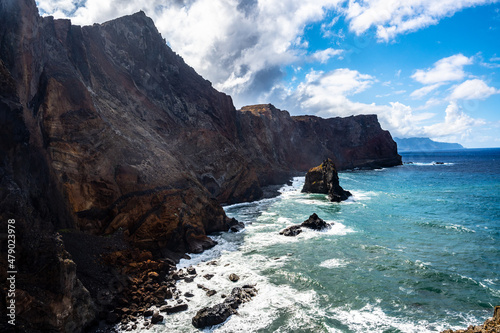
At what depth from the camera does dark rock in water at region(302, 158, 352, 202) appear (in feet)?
145

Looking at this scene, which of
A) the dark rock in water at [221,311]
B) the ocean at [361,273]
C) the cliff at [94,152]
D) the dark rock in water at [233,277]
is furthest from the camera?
the dark rock in water at [233,277]

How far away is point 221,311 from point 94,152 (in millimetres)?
14923

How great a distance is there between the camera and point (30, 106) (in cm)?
1680

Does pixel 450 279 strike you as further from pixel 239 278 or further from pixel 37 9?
pixel 37 9

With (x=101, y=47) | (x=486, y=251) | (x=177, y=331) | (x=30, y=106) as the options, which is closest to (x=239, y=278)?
(x=177, y=331)

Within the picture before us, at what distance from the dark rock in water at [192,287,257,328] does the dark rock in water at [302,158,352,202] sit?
103 feet

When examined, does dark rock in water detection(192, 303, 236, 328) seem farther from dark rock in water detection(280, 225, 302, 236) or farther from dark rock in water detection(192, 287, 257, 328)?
dark rock in water detection(280, 225, 302, 236)

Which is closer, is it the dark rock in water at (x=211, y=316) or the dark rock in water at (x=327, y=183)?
the dark rock in water at (x=211, y=316)

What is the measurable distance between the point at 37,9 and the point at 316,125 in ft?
330

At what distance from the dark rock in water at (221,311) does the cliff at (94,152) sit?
4936mm

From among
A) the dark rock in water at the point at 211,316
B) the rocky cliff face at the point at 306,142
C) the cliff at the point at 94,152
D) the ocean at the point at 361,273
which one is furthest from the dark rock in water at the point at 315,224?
the rocky cliff face at the point at 306,142

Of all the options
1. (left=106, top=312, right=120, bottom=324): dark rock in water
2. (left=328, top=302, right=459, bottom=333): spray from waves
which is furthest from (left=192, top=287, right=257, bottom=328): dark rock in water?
(left=328, top=302, right=459, bottom=333): spray from waves

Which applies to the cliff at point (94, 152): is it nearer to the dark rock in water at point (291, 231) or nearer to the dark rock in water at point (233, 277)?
the dark rock in water at point (233, 277)

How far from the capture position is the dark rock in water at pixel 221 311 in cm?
1263
